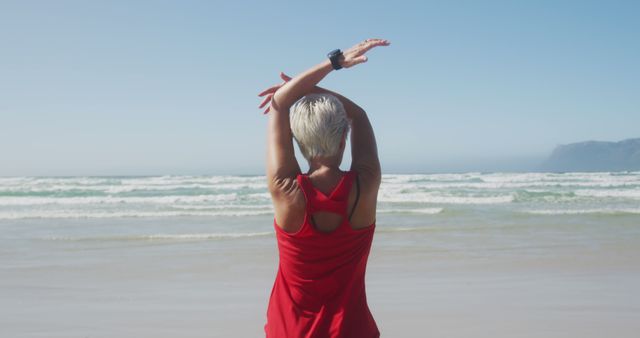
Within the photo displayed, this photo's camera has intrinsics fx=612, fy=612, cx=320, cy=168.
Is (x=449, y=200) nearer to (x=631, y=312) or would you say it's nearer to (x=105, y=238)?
(x=105, y=238)

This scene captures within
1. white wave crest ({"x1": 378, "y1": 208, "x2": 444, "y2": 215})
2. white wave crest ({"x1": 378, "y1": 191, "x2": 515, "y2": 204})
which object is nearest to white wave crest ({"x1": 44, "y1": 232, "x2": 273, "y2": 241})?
white wave crest ({"x1": 378, "y1": 208, "x2": 444, "y2": 215})

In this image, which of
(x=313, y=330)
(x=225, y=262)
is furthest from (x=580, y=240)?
(x=313, y=330)

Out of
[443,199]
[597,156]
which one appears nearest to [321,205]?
[443,199]

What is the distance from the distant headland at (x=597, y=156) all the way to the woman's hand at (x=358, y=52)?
7807 cm

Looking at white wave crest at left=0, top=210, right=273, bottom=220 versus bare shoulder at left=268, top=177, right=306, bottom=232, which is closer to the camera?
bare shoulder at left=268, top=177, right=306, bottom=232

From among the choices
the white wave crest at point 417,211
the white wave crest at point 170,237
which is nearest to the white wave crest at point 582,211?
the white wave crest at point 417,211

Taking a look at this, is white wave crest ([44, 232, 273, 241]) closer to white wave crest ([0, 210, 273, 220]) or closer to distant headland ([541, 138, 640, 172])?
white wave crest ([0, 210, 273, 220])

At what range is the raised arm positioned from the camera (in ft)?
6.00

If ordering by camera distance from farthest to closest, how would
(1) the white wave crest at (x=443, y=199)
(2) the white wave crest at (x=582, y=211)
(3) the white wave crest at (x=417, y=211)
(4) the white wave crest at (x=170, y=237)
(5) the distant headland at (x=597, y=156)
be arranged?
(5) the distant headland at (x=597, y=156), (1) the white wave crest at (x=443, y=199), (3) the white wave crest at (x=417, y=211), (2) the white wave crest at (x=582, y=211), (4) the white wave crest at (x=170, y=237)

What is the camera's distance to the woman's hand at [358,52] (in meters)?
1.87

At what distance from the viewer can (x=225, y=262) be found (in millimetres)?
9062

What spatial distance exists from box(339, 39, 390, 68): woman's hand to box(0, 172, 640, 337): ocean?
13.5 feet

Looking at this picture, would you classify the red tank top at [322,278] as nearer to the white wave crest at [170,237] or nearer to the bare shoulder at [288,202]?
the bare shoulder at [288,202]

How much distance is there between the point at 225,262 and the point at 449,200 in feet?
45.9
